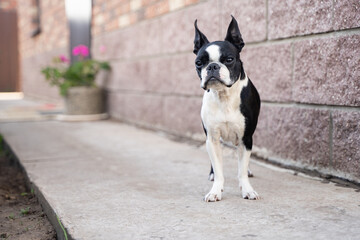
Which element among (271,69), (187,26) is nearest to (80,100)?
(187,26)

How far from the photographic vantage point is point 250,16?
2988mm

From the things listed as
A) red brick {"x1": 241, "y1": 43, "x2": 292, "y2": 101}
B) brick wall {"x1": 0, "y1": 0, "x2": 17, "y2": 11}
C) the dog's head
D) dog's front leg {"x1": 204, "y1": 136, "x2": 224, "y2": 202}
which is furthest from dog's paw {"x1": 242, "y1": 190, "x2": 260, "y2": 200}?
brick wall {"x1": 0, "y1": 0, "x2": 17, "y2": 11}

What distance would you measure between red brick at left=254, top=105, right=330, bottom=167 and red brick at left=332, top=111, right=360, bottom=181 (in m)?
0.07

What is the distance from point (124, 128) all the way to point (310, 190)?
292 centimetres

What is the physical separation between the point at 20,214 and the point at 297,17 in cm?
200

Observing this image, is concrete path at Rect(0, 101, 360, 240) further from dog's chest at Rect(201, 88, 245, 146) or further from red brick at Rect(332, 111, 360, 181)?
dog's chest at Rect(201, 88, 245, 146)

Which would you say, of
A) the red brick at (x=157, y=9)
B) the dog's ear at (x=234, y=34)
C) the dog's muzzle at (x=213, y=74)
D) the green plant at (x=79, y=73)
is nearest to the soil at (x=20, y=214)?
the dog's muzzle at (x=213, y=74)

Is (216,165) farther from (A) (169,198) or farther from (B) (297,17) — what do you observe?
(B) (297,17)

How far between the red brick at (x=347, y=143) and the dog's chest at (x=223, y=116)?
68 cm

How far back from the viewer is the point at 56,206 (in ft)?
6.54

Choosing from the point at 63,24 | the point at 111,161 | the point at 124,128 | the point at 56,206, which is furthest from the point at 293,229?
the point at 63,24

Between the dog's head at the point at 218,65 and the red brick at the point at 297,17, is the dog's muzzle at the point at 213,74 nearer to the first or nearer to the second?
the dog's head at the point at 218,65

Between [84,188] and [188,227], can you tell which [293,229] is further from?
[84,188]

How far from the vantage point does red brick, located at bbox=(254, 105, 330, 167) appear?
8.05ft
